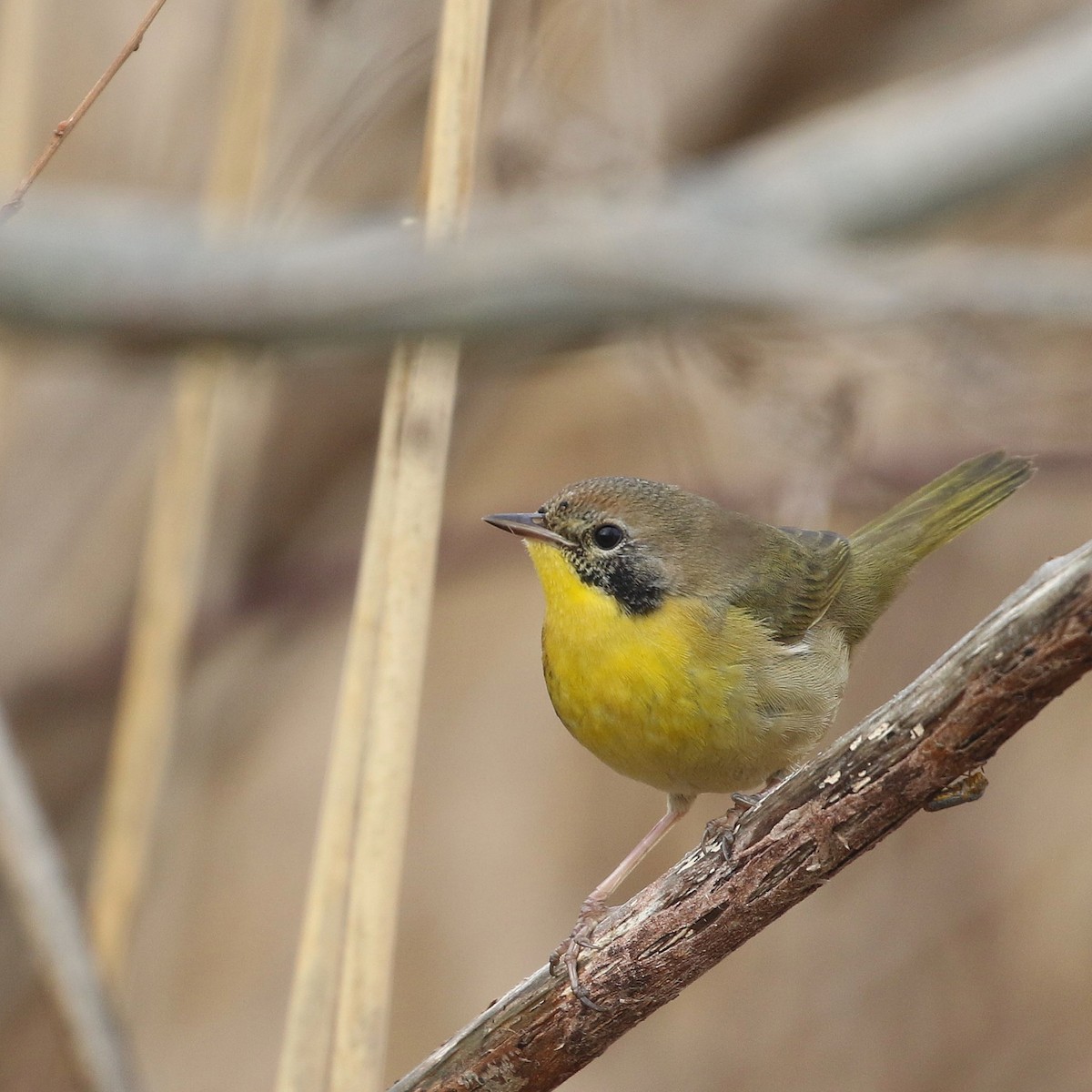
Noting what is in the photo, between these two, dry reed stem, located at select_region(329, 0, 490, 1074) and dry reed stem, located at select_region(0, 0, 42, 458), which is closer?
dry reed stem, located at select_region(329, 0, 490, 1074)

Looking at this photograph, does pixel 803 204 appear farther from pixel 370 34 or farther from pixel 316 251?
pixel 370 34

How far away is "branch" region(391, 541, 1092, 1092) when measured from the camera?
65.6 inches

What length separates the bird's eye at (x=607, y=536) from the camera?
310cm

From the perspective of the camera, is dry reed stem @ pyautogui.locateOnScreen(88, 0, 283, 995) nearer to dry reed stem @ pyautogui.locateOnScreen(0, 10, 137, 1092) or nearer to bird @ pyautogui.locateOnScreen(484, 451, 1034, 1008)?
dry reed stem @ pyautogui.locateOnScreen(0, 10, 137, 1092)

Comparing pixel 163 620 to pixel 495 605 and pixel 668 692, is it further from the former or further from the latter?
pixel 495 605

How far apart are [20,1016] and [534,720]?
74.7 inches

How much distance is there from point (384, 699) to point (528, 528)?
0.73 meters

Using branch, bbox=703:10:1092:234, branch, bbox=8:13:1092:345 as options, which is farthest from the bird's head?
branch, bbox=8:13:1092:345

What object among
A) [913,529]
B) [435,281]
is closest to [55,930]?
[435,281]

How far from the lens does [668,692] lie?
2.81 metres

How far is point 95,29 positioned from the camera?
4391mm

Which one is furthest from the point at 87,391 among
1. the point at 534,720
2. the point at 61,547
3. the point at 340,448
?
the point at 534,720

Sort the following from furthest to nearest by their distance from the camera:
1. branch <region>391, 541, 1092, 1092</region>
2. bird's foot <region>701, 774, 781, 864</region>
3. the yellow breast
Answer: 1. the yellow breast
2. bird's foot <region>701, 774, 781, 864</region>
3. branch <region>391, 541, 1092, 1092</region>

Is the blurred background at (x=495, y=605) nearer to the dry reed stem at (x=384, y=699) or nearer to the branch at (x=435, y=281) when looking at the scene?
the dry reed stem at (x=384, y=699)
